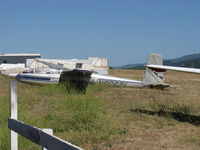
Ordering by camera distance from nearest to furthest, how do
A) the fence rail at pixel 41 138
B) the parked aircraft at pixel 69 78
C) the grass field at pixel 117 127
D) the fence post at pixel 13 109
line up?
the fence rail at pixel 41 138 → the fence post at pixel 13 109 → the grass field at pixel 117 127 → the parked aircraft at pixel 69 78

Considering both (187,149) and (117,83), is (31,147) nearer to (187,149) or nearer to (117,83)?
(187,149)

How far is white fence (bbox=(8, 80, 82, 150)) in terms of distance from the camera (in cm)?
252

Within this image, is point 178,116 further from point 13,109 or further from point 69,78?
point 69,78

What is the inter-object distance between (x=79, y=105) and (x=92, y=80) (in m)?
11.0

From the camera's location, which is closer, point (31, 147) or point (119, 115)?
point (31, 147)

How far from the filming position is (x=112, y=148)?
20.6 feet

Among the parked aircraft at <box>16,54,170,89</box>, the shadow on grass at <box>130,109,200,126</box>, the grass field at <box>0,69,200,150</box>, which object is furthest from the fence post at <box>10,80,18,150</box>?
the parked aircraft at <box>16,54,170,89</box>

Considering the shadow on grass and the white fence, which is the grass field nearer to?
the shadow on grass

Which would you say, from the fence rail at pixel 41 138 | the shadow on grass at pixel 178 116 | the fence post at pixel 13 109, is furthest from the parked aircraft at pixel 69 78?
the fence rail at pixel 41 138

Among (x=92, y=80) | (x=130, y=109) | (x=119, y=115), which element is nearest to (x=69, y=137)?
(x=119, y=115)

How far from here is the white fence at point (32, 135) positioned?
2.52 metres

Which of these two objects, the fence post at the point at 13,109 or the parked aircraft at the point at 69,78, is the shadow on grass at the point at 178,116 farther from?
the parked aircraft at the point at 69,78

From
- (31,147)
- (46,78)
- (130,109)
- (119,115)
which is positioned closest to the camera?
(31,147)

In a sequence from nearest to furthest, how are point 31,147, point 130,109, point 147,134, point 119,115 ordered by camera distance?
point 31,147, point 147,134, point 119,115, point 130,109
